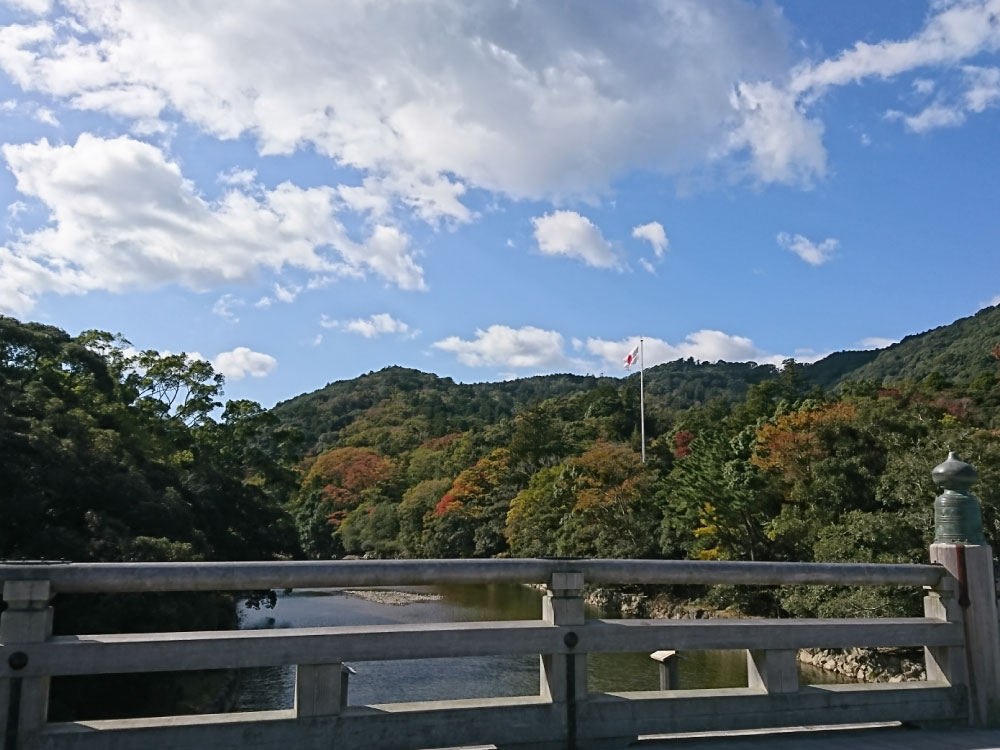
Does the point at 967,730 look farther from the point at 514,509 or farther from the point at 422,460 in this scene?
the point at 422,460

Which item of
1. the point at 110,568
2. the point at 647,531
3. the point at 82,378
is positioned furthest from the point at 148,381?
the point at 110,568

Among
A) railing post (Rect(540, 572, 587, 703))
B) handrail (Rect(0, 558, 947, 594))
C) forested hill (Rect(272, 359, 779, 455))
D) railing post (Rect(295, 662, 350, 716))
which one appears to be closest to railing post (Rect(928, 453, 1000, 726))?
handrail (Rect(0, 558, 947, 594))

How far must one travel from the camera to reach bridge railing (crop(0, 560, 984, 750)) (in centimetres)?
376

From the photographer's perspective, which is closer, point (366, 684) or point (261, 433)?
point (366, 684)

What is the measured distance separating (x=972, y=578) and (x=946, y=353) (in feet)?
273

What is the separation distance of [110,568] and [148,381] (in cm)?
3145

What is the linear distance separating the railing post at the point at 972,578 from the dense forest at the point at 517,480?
35.4 ft

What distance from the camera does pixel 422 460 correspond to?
7275 cm

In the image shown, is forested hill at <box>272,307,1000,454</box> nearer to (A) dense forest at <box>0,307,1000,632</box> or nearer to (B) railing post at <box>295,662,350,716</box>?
(A) dense forest at <box>0,307,1000,632</box>

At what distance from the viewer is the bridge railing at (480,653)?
3756mm

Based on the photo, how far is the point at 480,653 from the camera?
14.1ft

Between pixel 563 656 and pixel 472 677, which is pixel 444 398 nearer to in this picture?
pixel 472 677

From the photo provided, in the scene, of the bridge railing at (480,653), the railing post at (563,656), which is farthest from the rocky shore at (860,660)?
the railing post at (563,656)

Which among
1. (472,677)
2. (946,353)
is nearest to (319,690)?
(472,677)
